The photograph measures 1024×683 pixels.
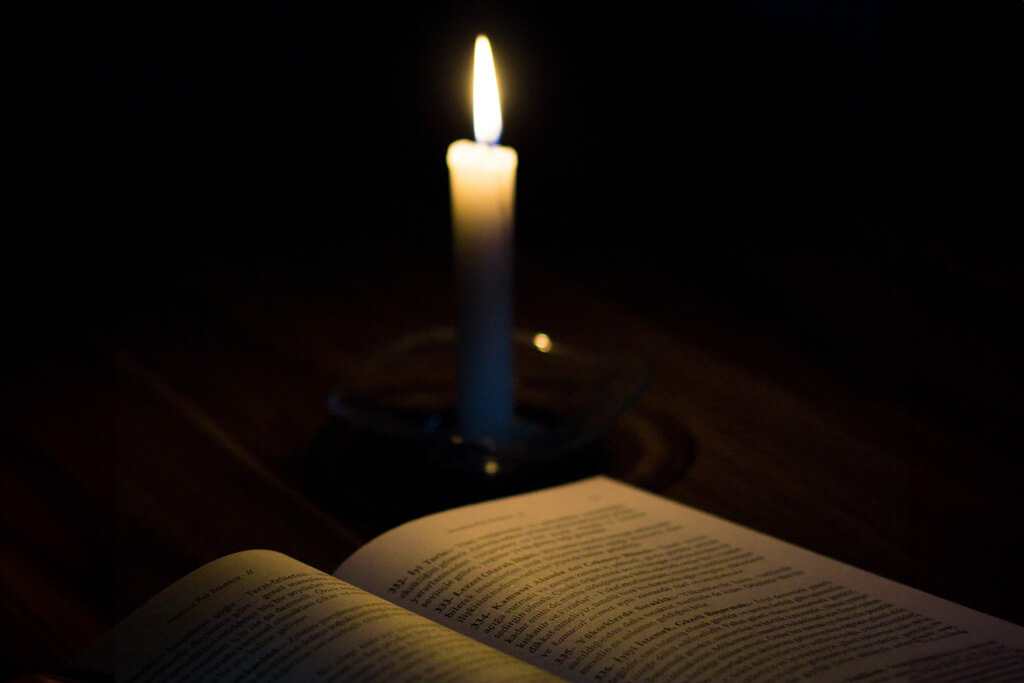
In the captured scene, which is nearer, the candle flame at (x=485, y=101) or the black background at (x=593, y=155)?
the candle flame at (x=485, y=101)

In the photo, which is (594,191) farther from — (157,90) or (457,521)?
(157,90)

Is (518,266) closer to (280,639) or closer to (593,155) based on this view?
(593,155)

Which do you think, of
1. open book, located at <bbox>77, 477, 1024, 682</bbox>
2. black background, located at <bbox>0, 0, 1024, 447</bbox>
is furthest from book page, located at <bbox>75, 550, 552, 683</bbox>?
black background, located at <bbox>0, 0, 1024, 447</bbox>

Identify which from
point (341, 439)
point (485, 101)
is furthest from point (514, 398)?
point (485, 101)

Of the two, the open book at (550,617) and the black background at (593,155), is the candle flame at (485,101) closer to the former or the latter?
the open book at (550,617)

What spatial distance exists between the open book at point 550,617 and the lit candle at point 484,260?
0.32ft

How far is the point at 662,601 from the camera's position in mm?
477

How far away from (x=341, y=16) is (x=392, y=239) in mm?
935

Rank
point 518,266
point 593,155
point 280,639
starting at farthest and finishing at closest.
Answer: point 593,155 → point 518,266 → point 280,639

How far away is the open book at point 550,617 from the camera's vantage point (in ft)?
1.35

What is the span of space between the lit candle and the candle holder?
0.07 ft

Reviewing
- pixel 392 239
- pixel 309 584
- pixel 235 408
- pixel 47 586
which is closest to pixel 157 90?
pixel 392 239

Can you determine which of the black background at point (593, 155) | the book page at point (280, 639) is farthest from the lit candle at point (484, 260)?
the black background at point (593, 155)

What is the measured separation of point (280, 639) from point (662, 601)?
183mm
